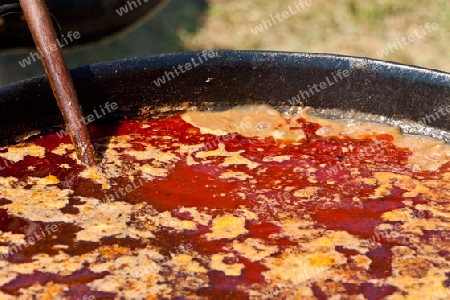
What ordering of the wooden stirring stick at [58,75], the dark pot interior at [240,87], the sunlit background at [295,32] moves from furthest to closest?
1. the sunlit background at [295,32]
2. the dark pot interior at [240,87]
3. the wooden stirring stick at [58,75]

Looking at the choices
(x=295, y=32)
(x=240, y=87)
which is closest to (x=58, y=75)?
(x=240, y=87)

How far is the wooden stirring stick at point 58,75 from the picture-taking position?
2.67 metres

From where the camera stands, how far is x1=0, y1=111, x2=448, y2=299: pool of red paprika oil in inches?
82.5

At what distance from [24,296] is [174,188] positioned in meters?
0.78

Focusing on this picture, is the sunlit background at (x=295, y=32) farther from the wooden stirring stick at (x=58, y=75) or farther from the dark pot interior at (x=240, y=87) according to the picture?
the wooden stirring stick at (x=58, y=75)

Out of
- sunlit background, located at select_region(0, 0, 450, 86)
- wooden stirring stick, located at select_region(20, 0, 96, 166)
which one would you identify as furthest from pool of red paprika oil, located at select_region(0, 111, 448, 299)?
sunlit background, located at select_region(0, 0, 450, 86)

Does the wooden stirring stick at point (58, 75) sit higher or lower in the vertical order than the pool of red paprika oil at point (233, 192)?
higher

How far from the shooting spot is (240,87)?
10.1 ft

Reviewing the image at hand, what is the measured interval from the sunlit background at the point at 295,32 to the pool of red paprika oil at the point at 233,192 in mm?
3359

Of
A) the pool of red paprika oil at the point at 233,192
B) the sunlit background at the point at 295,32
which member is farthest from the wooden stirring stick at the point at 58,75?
the sunlit background at the point at 295,32

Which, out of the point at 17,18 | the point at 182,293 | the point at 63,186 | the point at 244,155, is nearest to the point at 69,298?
the point at 182,293

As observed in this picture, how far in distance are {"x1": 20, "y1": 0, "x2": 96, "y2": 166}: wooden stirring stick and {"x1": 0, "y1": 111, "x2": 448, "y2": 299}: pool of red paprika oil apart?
0.10 m

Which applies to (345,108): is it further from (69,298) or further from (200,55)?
(69,298)

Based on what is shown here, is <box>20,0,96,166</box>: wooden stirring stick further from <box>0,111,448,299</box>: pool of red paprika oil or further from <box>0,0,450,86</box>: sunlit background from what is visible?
<box>0,0,450,86</box>: sunlit background
